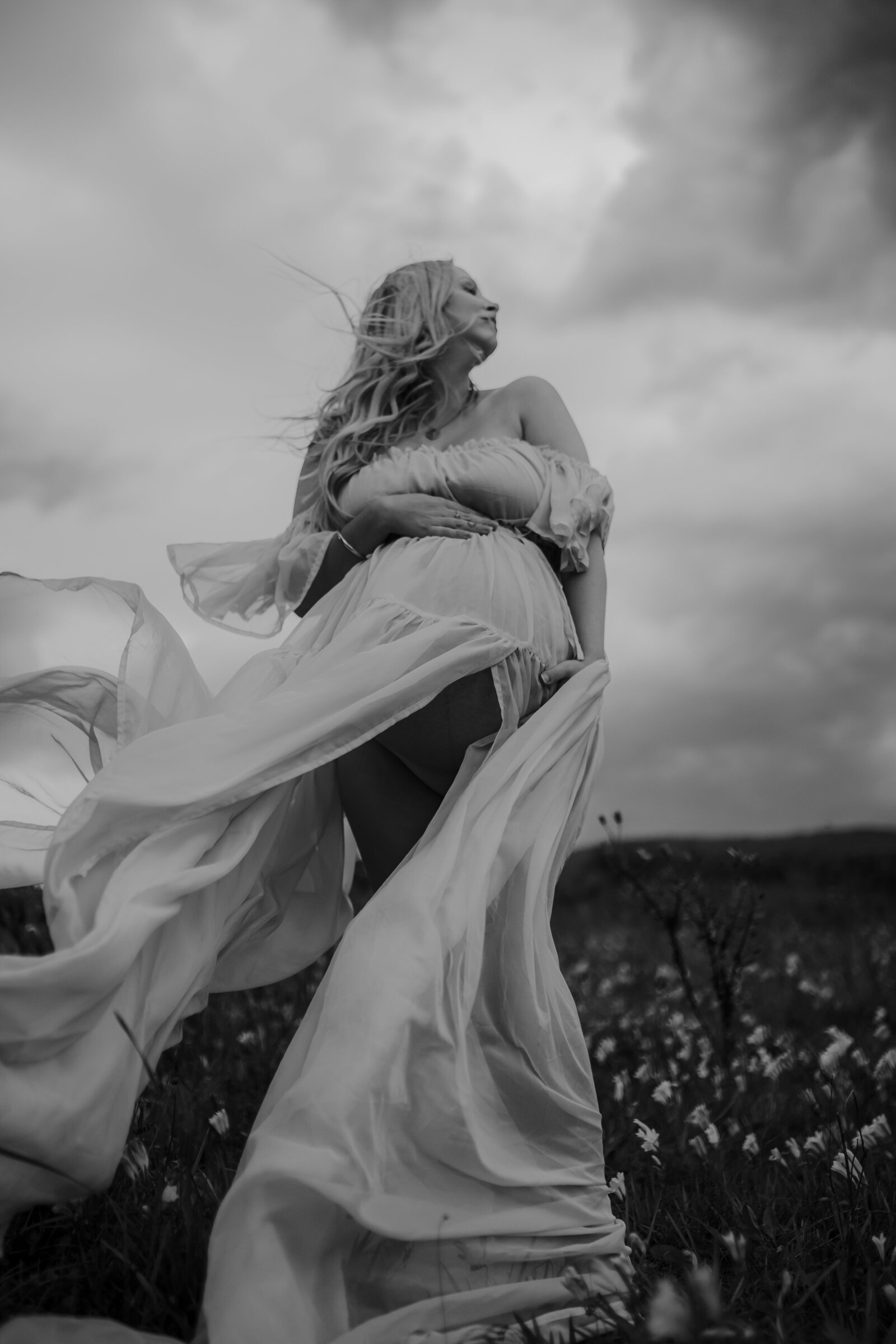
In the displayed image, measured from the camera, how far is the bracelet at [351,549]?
3.25 meters

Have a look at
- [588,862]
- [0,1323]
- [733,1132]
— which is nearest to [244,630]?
[0,1323]

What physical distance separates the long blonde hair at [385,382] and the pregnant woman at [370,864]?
14mm

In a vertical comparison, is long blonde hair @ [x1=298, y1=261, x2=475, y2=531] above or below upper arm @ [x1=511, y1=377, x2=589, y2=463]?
above

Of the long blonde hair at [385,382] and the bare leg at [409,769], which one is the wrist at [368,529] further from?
the bare leg at [409,769]

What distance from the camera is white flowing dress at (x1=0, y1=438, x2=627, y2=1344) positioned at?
6.45 feet

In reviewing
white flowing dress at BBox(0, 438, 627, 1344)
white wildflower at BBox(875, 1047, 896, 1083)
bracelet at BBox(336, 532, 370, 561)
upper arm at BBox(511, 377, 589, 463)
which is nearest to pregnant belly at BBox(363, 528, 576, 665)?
white flowing dress at BBox(0, 438, 627, 1344)

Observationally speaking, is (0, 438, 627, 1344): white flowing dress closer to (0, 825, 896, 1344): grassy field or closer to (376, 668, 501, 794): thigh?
→ (376, 668, 501, 794): thigh

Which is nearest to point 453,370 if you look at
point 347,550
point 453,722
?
point 347,550

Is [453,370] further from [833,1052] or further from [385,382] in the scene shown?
[833,1052]

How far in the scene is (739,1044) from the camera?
16.5 ft

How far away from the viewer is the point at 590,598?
3.24 meters

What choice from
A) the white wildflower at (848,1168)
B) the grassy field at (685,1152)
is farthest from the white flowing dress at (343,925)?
the white wildflower at (848,1168)

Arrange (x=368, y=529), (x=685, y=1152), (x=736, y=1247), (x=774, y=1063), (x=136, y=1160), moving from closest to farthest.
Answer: (x=736, y=1247) < (x=136, y=1160) < (x=368, y=529) < (x=685, y=1152) < (x=774, y=1063)

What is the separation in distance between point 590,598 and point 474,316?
42.4 inches
